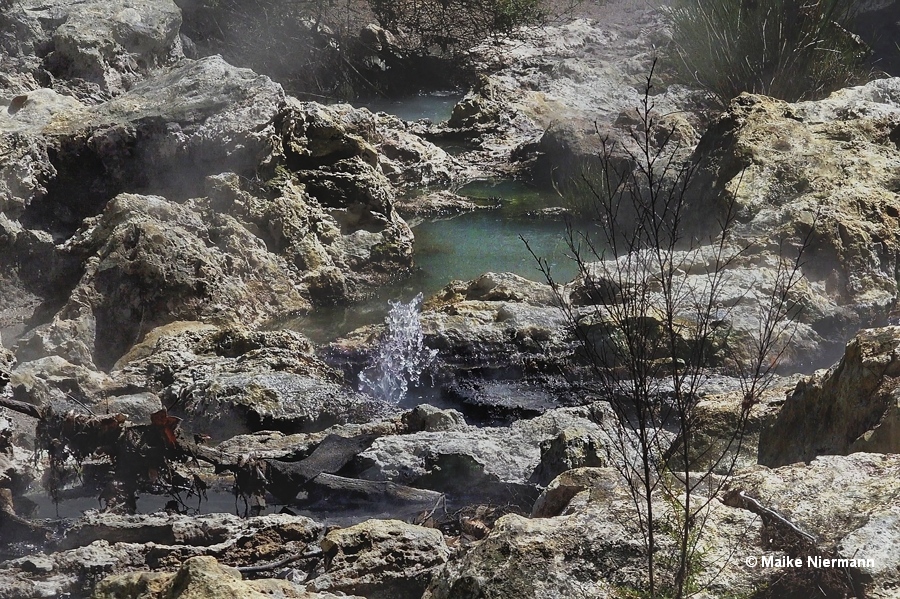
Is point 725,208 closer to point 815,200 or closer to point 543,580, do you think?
point 815,200

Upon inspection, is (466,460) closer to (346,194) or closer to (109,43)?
(346,194)

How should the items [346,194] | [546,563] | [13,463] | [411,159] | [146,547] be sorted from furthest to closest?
[411,159] < [346,194] < [13,463] < [146,547] < [546,563]

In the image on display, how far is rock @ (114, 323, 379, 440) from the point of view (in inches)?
205

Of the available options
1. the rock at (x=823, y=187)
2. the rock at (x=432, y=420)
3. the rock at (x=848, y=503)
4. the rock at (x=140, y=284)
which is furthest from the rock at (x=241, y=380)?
the rock at (x=848, y=503)

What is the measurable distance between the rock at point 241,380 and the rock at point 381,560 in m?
2.30

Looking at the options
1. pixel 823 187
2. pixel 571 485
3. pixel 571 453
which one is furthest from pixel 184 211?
pixel 571 485

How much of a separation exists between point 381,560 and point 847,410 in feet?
5.72

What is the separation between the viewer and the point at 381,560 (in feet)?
9.44

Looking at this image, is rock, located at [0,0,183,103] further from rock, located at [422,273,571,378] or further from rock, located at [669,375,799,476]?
rock, located at [669,375,799,476]

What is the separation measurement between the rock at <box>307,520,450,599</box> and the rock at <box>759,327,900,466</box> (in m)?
1.44

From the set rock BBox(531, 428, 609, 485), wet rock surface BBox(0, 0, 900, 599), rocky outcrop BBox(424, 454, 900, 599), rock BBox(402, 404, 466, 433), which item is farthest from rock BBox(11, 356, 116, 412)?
rocky outcrop BBox(424, 454, 900, 599)

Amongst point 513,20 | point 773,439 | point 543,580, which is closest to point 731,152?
point 773,439

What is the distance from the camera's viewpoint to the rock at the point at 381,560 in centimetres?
280

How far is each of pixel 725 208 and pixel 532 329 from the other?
2306 millimetres
